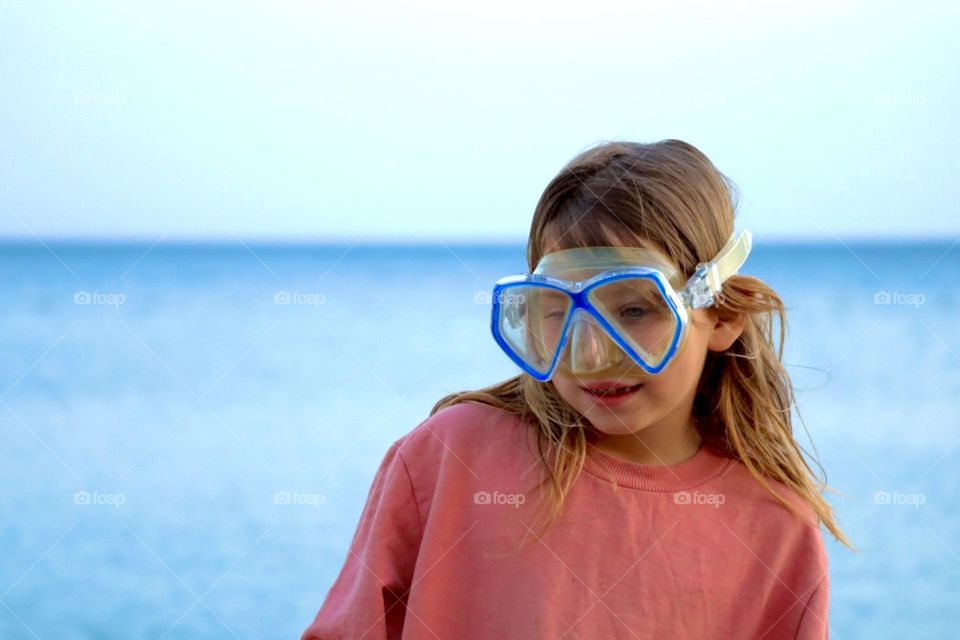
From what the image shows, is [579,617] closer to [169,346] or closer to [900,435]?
[900,435]

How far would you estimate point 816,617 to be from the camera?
1506 millimetres

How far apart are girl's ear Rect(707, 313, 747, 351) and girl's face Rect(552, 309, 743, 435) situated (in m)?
0.04

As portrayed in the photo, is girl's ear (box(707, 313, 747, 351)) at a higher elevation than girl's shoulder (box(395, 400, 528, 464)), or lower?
higher

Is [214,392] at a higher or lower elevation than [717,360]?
lower

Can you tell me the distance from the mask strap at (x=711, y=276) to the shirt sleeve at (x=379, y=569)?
1.49 feet

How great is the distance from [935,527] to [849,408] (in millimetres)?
1579

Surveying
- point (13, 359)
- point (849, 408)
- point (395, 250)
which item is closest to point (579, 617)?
point (849, 408)

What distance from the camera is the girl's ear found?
1627 millimetres

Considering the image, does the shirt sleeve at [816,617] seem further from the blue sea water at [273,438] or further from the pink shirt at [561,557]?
the blue sea water at [273,438]

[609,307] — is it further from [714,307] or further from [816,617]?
[816,617]

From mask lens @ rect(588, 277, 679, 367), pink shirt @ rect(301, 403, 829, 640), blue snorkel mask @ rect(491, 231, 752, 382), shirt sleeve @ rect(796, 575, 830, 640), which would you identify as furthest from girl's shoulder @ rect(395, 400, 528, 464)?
shirt sleeve @ rect(796, 575, 830, 640)

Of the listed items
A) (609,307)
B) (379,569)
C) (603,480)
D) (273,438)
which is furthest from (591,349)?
(273,438)

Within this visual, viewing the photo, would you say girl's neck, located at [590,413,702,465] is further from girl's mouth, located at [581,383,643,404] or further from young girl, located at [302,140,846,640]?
girl's mouth, located at [581,383,643,404]

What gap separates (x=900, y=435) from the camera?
19.3 ft
